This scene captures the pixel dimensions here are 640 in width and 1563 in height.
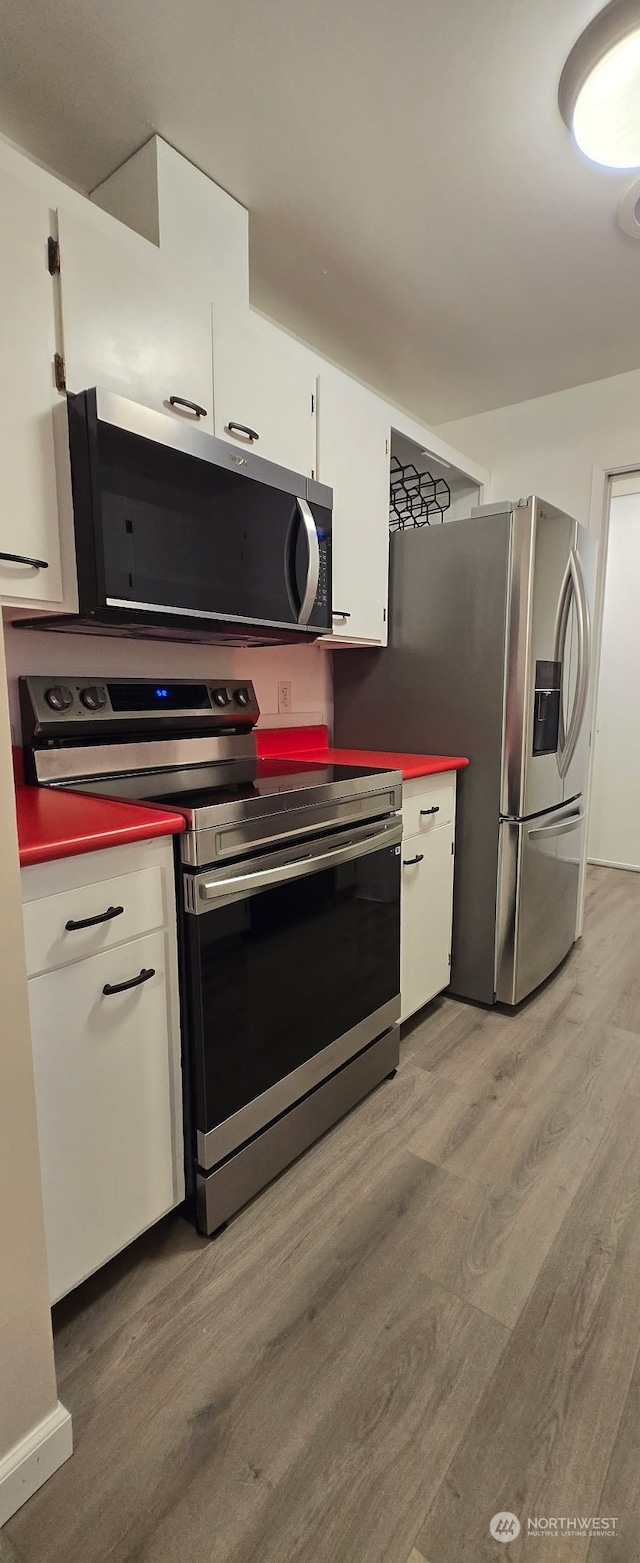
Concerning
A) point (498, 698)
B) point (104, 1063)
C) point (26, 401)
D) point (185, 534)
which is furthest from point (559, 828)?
point (26, 401)

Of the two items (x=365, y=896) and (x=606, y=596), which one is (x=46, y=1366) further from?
(x=606, y=596)

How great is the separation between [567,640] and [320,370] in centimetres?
115

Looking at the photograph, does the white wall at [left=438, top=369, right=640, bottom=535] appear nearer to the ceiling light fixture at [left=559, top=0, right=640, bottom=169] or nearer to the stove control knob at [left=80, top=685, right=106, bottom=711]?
the ceiling light fixture at [left=559, top=0, right=640, bottom=169]

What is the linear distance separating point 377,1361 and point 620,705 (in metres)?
3.56

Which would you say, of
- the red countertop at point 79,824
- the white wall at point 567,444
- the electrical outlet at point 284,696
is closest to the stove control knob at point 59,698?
the red countertop at point 79,824

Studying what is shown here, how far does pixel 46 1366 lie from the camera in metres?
0.89

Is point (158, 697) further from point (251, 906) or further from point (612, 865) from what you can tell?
point (612, 865)

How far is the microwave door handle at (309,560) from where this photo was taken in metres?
1.67

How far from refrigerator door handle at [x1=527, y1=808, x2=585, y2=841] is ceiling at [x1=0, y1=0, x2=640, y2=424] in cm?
180

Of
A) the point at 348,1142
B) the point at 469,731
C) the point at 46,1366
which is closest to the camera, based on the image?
the point at 46,1366

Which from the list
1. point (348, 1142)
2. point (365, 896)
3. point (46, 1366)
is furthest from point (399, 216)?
point (46, 1366)

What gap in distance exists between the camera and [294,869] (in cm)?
134

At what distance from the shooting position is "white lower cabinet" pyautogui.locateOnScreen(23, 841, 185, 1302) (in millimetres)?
991

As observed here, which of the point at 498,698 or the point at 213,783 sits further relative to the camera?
the point at 498,698
